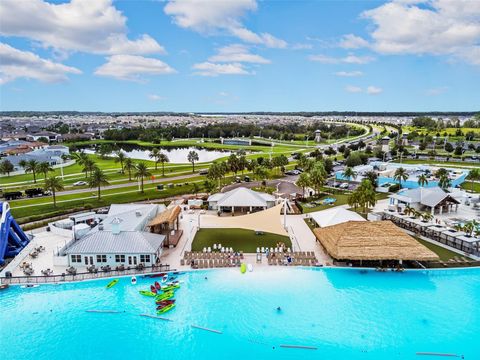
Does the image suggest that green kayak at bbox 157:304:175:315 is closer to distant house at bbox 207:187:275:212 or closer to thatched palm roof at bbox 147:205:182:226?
thatched palm roof at bbox 147:205:182:226

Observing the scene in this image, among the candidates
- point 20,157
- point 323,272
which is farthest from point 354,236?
point 20,157

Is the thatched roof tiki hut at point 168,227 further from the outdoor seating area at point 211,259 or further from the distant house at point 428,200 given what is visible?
the distant house at point 428,200

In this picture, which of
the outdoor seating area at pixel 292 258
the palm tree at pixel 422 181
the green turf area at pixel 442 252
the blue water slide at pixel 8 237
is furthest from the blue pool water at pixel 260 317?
the palm tree at pixel 422 181

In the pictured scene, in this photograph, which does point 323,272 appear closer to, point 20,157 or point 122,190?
point 122,190

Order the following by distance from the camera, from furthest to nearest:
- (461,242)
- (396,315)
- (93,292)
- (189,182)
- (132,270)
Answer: (189,182) → (461,242) → (132,270) → (93,292) → (396,315)

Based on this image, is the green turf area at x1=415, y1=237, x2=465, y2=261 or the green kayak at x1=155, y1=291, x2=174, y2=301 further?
the green turf area at x1=415, y1=237, x2=465, y2=261

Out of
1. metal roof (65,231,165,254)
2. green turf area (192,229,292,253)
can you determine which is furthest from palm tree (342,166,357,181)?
metal roof (65,231,165,254)

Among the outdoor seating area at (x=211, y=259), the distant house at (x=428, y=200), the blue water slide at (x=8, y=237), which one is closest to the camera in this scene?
the outdoor seating area at (x=211, y=259)
